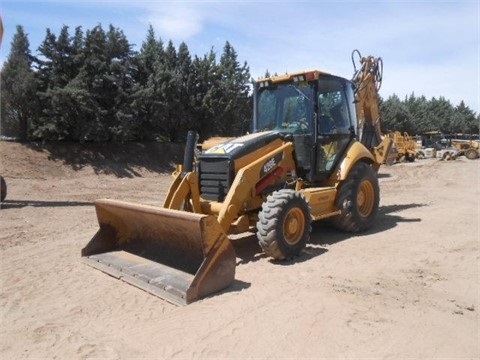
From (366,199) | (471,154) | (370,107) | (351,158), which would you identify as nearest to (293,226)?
(351,158)

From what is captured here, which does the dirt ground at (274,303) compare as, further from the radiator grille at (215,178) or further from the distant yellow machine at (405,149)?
the distant yellow machine at (405,149)

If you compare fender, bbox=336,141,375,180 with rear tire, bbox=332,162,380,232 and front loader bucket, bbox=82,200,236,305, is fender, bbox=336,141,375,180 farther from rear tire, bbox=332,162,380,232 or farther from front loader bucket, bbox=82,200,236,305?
front loader bucket, bbox=82,200,236,305

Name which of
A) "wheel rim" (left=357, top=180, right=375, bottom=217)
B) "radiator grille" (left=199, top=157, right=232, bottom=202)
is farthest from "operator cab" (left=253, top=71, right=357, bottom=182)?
"radiator grille" (left=199, top=157, right=232, bottom=202)

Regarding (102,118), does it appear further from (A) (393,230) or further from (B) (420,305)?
(B) (420,305)

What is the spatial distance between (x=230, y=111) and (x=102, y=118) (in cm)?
752

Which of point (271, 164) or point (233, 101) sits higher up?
point (233, 101)

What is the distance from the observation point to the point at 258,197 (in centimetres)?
677

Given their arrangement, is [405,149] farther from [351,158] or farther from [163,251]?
[163,251]

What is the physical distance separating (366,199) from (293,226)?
2793 millimetres

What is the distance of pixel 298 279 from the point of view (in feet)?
17.9

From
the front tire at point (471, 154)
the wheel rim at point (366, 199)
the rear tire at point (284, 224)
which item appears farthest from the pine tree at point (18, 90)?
the front tire at point (471, 154)

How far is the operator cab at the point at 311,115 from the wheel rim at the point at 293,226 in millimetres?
1351

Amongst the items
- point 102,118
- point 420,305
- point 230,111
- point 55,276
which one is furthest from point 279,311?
point 230,111

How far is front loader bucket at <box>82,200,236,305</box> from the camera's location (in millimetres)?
4863
